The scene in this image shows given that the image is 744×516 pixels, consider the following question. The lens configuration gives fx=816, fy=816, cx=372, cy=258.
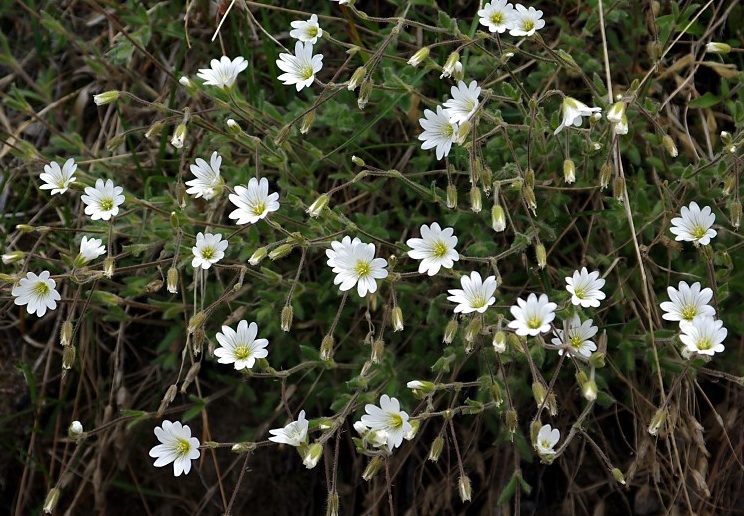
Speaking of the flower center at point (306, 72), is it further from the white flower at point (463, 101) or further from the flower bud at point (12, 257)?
the flower bud at point (12, 257)

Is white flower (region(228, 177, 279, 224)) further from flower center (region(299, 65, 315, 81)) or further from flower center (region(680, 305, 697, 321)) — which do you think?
flower center (region(680, 305, 697, 321))

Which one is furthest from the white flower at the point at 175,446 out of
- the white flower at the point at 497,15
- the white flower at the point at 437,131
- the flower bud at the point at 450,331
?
the white flower at the point at 497,15

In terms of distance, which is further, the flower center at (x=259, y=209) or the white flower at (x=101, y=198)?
the white flower at (x=101, y=198)

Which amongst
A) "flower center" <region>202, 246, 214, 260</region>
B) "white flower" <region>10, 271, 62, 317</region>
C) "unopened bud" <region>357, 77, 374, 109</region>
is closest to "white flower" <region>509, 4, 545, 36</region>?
"unopened bud" <region>357, 77, 374, 109</region>

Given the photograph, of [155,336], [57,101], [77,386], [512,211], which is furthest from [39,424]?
[512,211]

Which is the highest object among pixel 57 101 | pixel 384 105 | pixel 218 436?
pixel 384 105

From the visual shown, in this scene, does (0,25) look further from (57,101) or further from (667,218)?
(667,218)

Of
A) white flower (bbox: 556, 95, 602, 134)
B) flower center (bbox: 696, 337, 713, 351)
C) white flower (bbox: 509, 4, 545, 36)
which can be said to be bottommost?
flower center (bbox: 696, 337, 713, 351)
